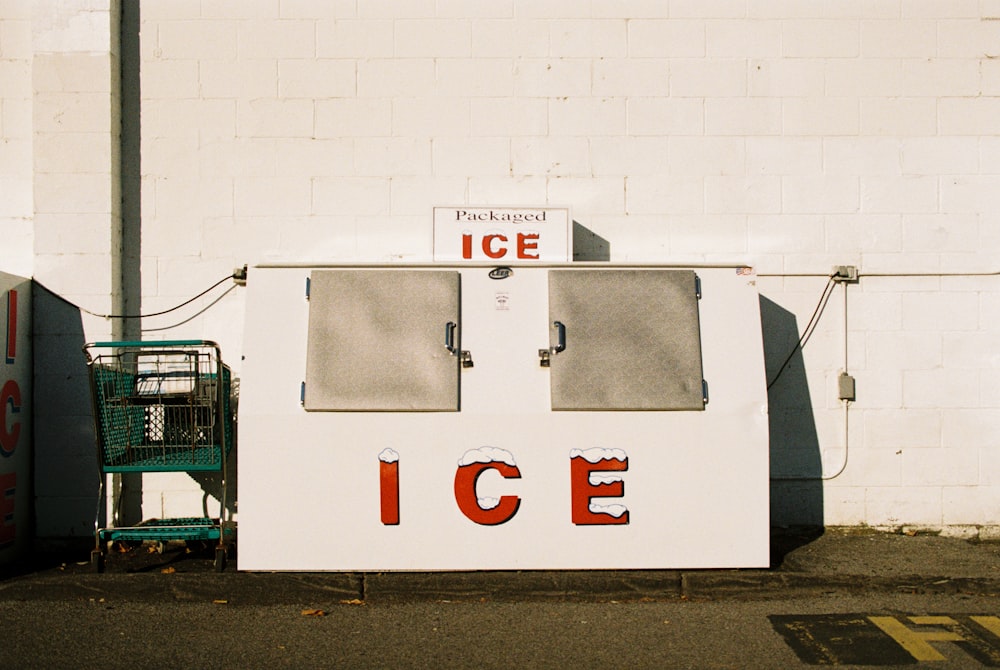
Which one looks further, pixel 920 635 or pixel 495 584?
pixel 495 584

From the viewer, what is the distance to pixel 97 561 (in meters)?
5.62

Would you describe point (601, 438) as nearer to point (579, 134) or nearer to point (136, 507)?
point (579, 134)

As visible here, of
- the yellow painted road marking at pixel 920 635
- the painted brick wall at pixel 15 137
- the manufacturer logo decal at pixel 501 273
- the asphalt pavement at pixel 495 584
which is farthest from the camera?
the painted brick wall at pixel 15 137

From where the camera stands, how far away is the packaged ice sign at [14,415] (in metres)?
6.02

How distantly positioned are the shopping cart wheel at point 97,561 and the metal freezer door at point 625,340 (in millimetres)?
2986

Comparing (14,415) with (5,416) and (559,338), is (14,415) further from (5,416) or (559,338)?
(559,338)

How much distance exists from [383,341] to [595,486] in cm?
154

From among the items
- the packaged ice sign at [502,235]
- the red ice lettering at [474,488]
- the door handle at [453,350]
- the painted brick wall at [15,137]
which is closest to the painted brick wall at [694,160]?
the packaged ice sign at [502,235]

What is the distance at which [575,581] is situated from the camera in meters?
5.34

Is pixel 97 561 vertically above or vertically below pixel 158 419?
below

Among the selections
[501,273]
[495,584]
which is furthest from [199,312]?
[495,584]

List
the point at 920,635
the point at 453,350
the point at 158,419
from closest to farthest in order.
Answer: the point at 920,635, the point at 453,350, the point at 158,419

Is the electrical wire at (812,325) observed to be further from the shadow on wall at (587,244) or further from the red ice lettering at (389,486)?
the red ice lettering at (389,486)

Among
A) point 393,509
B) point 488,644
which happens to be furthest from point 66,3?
point 488,644
